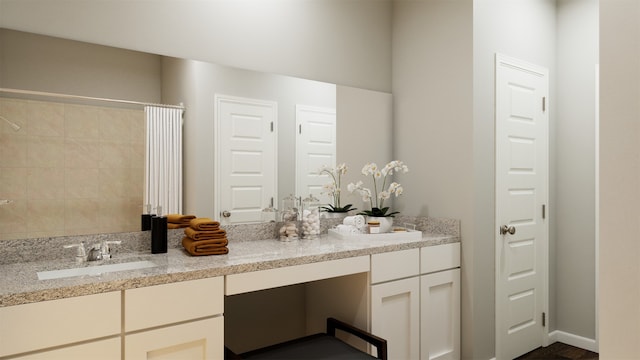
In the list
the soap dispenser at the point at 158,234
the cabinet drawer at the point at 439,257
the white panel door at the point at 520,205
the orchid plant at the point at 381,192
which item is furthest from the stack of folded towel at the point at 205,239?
the white panel door at the point at 520,205

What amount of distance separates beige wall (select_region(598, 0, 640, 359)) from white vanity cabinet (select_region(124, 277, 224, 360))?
1320 mm

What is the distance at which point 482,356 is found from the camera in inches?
108

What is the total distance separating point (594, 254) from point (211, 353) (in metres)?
2.79

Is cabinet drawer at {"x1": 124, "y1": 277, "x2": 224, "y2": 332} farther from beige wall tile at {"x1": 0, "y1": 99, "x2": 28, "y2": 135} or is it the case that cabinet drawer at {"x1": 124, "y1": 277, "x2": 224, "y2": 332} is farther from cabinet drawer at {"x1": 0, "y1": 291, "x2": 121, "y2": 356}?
beige wall tile at {"x1": 0, "y1": 99, "x2": 28, "y2": 135}

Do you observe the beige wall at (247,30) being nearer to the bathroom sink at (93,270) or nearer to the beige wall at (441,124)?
the beige wall at (441,124)

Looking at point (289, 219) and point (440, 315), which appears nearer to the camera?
point (289, 219)

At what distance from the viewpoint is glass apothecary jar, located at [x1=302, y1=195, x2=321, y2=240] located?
2.58m

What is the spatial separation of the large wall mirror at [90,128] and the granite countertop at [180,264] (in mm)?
206

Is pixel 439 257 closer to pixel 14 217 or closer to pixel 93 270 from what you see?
pixel 93 270

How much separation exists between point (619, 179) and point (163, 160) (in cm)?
190

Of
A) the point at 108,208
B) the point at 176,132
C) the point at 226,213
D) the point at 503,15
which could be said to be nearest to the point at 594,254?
the point at 503,15

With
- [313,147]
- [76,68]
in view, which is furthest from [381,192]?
[76,68]

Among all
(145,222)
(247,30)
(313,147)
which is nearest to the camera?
(145,222)

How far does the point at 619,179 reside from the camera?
50.0 inches
